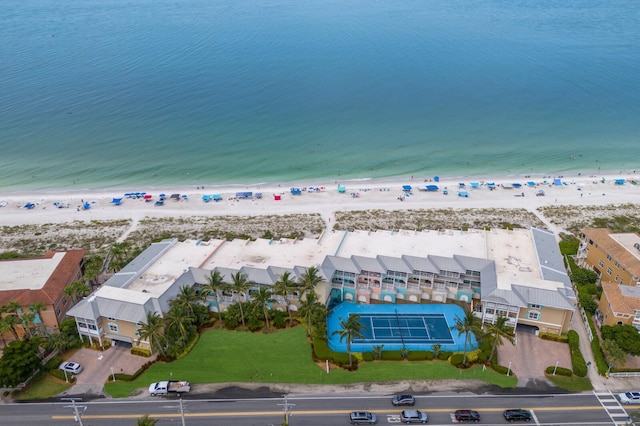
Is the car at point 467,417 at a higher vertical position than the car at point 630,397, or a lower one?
higher

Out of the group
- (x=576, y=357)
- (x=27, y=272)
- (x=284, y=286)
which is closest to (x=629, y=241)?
(x=576, y=357)

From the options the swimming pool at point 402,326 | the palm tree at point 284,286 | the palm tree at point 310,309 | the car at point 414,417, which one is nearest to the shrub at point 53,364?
the palm tree at point 284,286

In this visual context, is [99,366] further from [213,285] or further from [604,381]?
[604,381]

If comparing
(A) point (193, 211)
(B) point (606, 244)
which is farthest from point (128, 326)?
(B) point (606, 244)

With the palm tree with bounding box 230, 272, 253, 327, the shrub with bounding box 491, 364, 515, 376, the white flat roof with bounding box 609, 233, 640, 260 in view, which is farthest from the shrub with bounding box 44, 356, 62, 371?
the white flat roof with bounding box 609, 233, 640, 260

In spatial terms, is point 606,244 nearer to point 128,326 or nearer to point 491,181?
point 491,181

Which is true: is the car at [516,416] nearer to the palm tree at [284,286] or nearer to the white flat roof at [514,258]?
the white flat roof at [514,258]
